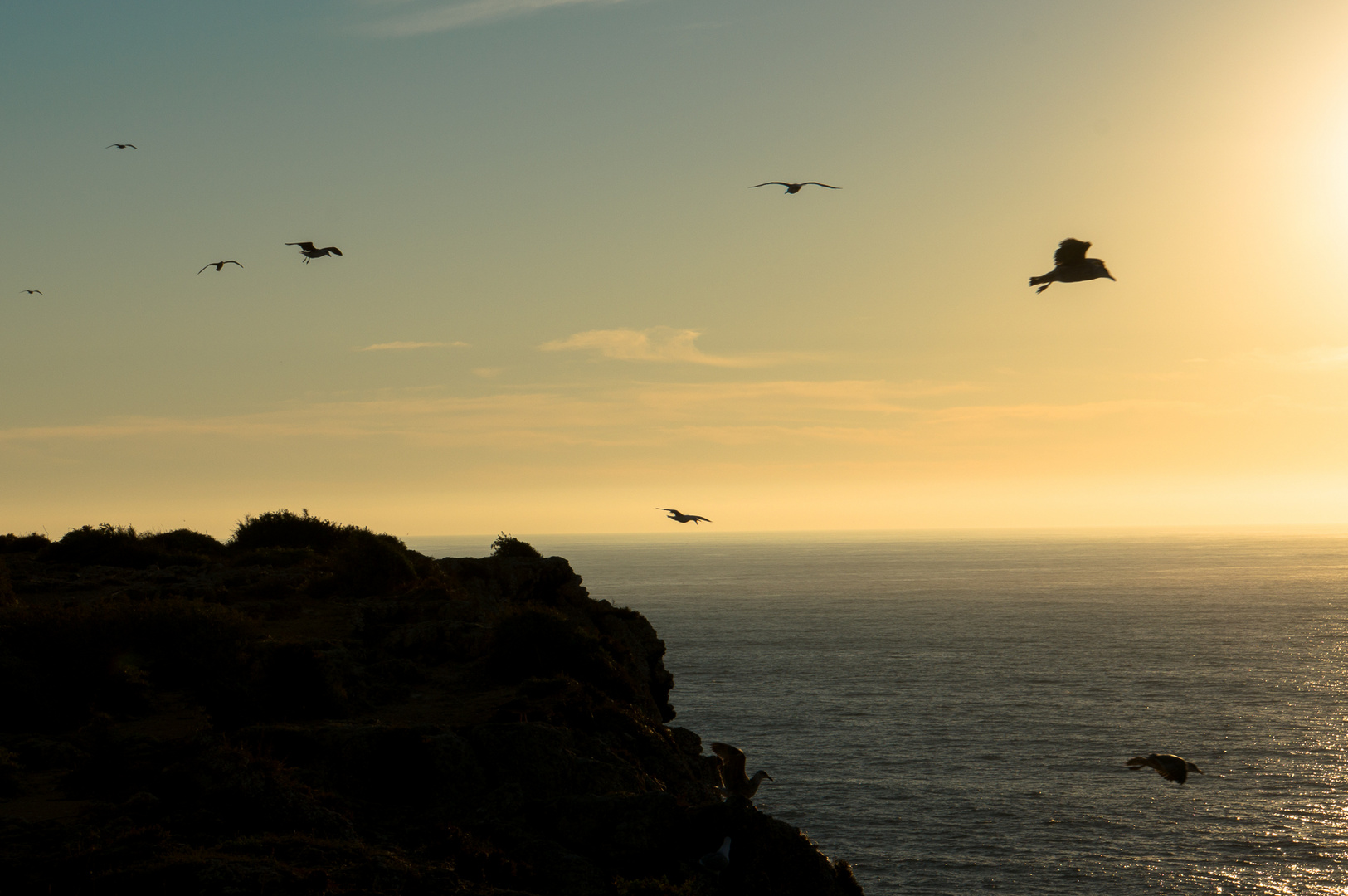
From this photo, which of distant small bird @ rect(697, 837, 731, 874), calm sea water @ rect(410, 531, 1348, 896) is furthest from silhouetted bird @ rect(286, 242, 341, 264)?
calm sea water @ rect(410, 531, 1348, 896)

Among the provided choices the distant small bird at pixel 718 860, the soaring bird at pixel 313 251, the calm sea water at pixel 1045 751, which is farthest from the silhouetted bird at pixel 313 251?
the calm sea water at pixel 1045 751

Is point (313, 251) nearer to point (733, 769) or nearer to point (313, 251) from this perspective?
point (313, 251)

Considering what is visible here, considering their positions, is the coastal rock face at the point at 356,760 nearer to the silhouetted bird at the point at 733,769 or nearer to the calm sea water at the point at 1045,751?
the silhouetted bird at the point at 733,769

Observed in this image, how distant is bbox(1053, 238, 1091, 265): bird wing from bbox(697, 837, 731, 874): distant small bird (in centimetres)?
1103

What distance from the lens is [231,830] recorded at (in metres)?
16.7

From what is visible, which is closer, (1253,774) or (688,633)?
(1253,774)

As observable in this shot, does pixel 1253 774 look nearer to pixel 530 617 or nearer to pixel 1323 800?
pixel 1323 800

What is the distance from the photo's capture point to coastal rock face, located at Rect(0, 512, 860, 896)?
51.9 feet

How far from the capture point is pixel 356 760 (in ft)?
65.1

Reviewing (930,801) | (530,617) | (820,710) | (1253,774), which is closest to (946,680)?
(820,710)

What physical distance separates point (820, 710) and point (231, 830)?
86049 millimetres

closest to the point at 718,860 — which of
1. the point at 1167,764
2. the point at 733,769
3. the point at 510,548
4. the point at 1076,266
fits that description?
the point at 1167,764

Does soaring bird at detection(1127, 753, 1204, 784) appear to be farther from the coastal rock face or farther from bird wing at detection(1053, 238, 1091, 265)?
bird wing at detection(1053, 238, 1091, 265)

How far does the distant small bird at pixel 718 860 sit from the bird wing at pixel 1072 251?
1103 centimetres
